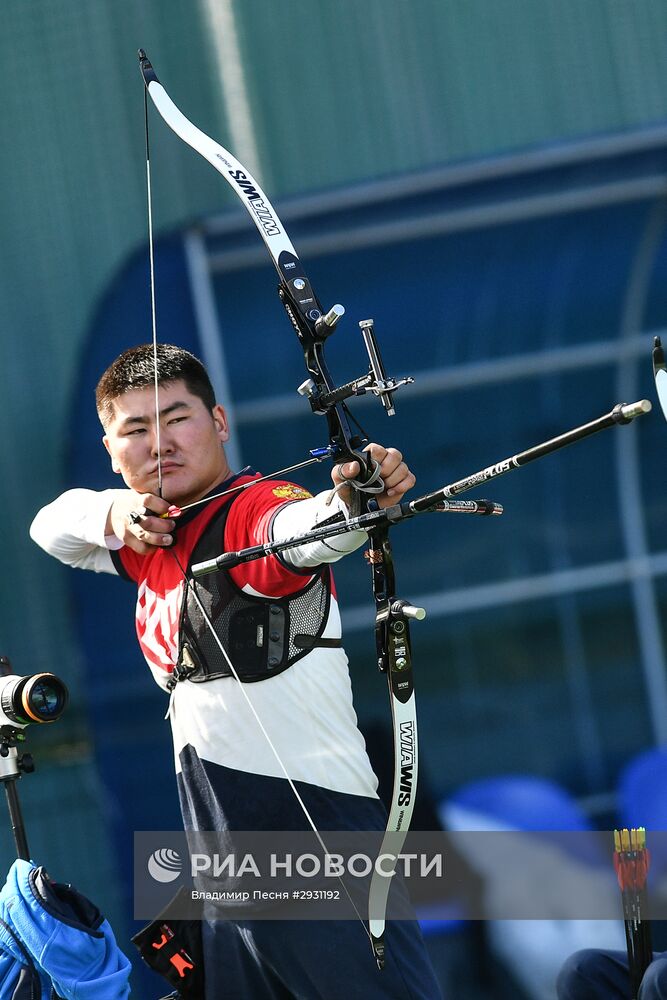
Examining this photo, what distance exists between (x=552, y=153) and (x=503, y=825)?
185 centimetres

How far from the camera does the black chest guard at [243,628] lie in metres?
1.67

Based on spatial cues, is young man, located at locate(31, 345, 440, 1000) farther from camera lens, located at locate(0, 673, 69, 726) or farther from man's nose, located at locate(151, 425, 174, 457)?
camera lens, located at locate(0, 673, 69, 726)

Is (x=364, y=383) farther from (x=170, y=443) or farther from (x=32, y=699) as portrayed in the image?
(x=32, y=699)

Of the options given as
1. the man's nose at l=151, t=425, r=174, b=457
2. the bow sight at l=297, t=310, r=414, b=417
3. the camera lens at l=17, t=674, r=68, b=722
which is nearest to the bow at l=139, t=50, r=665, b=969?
the bow sight at l=297, t=310, r=414, b=417

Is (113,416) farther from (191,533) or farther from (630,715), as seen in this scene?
(630,715)

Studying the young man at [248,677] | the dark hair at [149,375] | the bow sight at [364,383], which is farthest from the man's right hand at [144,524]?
the bow sight at [364,383]

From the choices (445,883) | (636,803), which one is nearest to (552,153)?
(636,803)

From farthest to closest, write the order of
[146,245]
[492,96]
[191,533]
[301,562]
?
[492,96] < [146,245] < [191,533] < [301,562]

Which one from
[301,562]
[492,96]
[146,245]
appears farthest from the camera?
[492,96]

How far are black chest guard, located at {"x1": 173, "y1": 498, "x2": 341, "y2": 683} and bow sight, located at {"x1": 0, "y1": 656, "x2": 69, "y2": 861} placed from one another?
0.18 meters

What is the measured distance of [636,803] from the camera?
3.49 m

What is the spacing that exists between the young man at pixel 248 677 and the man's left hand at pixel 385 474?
6 cm

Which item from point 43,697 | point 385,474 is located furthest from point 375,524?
point 43,697

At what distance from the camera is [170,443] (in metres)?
1.73
